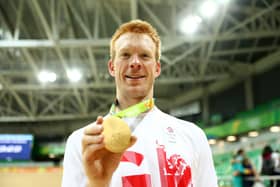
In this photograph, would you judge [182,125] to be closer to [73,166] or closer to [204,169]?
[204,169]

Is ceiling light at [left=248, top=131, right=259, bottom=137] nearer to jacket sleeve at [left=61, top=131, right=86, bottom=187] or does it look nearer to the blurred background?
the blurred background

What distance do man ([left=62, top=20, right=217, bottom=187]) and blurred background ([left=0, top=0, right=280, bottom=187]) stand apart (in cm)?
838

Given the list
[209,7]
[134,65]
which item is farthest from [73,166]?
[209,7]

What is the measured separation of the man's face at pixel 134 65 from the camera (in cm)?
134

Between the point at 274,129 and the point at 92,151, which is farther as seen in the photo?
the point at 274,129

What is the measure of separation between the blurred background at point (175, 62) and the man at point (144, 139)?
8.38 metres

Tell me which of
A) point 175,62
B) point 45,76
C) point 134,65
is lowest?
point 134,65

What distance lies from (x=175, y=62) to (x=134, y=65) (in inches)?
613

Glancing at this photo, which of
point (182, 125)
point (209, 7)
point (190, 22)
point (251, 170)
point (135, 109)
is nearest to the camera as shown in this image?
point (135, 109)

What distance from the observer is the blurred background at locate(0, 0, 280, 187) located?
41.1 ft

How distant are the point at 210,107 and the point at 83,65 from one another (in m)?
8.14

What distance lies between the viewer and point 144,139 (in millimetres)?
1353

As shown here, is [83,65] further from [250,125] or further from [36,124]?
[36,124]

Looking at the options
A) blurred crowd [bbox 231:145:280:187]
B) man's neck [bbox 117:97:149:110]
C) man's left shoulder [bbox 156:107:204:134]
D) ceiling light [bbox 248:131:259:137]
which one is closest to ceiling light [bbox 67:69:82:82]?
ceiling light [bbox 248:131:259:137]
